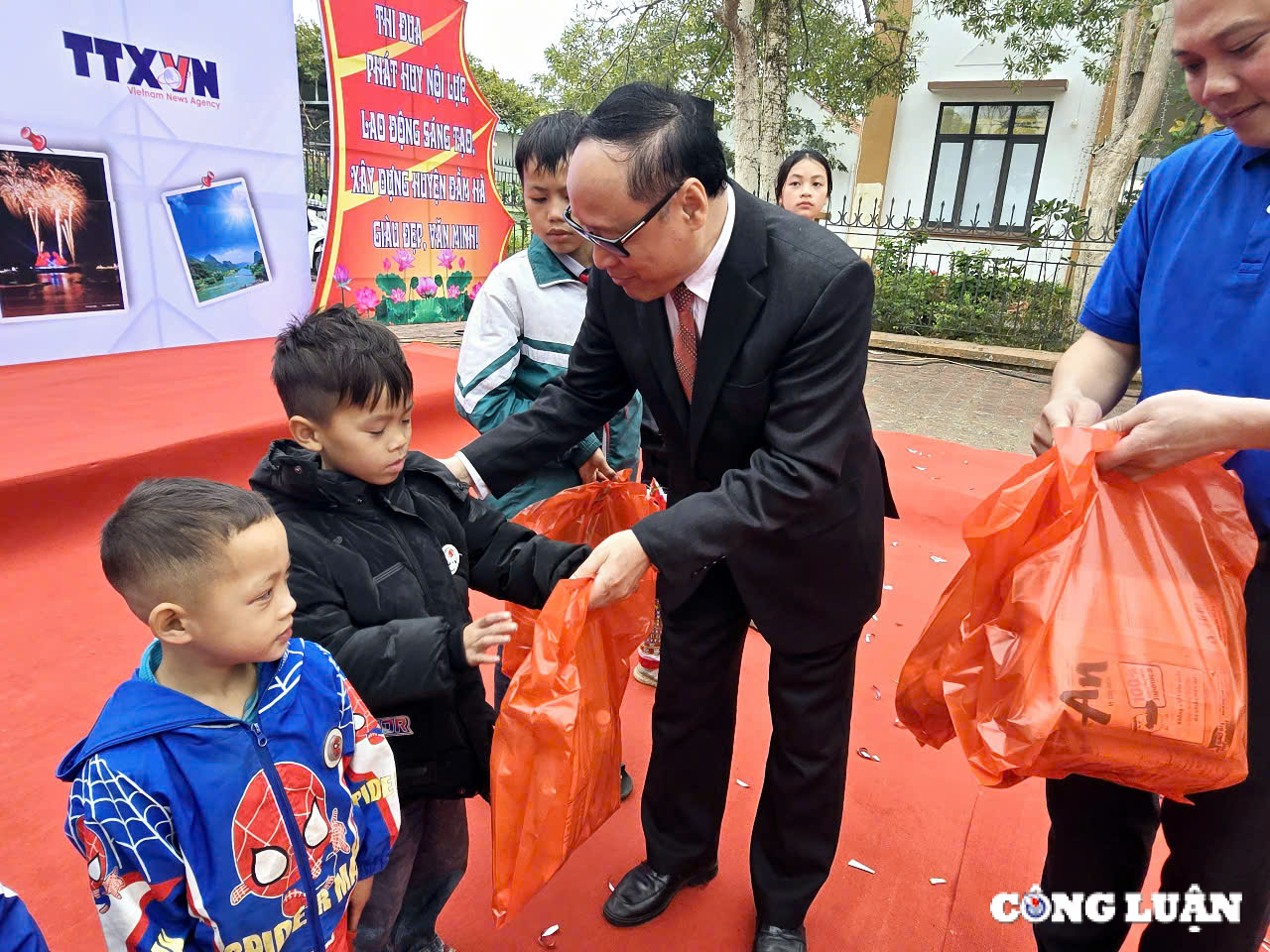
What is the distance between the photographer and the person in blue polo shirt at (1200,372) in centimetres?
113

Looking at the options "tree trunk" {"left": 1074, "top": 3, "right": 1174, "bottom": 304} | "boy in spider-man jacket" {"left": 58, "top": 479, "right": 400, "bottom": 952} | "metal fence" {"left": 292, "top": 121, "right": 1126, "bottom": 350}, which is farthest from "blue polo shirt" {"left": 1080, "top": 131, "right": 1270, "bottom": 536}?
"tree trunk" {"left": 1074, "top": 3, "right": 1174, "bottom": 304}

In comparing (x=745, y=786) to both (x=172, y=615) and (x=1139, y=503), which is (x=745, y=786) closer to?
(x=1139, y=503)

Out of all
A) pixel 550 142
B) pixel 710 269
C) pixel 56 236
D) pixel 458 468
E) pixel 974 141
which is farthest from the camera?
pixel 974 141

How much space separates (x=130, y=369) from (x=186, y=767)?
503 centimetres

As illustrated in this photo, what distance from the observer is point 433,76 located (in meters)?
7.39

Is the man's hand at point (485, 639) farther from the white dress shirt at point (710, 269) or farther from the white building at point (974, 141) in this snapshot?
the white building at point (974, 141)

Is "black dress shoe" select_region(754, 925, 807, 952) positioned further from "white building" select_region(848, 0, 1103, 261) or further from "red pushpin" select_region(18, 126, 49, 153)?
"white building" select_region(848, 0, 1103, 261)

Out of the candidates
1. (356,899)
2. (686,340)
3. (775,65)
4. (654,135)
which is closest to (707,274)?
(686,340)

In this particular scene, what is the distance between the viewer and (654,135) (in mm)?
1271

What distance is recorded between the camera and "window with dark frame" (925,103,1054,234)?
47.2ft

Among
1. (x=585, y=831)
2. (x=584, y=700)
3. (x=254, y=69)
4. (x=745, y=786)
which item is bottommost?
(x=745, y=786)

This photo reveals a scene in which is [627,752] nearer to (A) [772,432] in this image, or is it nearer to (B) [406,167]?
(A) [772,432]

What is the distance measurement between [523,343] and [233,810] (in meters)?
1.42

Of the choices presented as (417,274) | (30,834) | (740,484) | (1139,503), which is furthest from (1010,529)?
(417,274)
